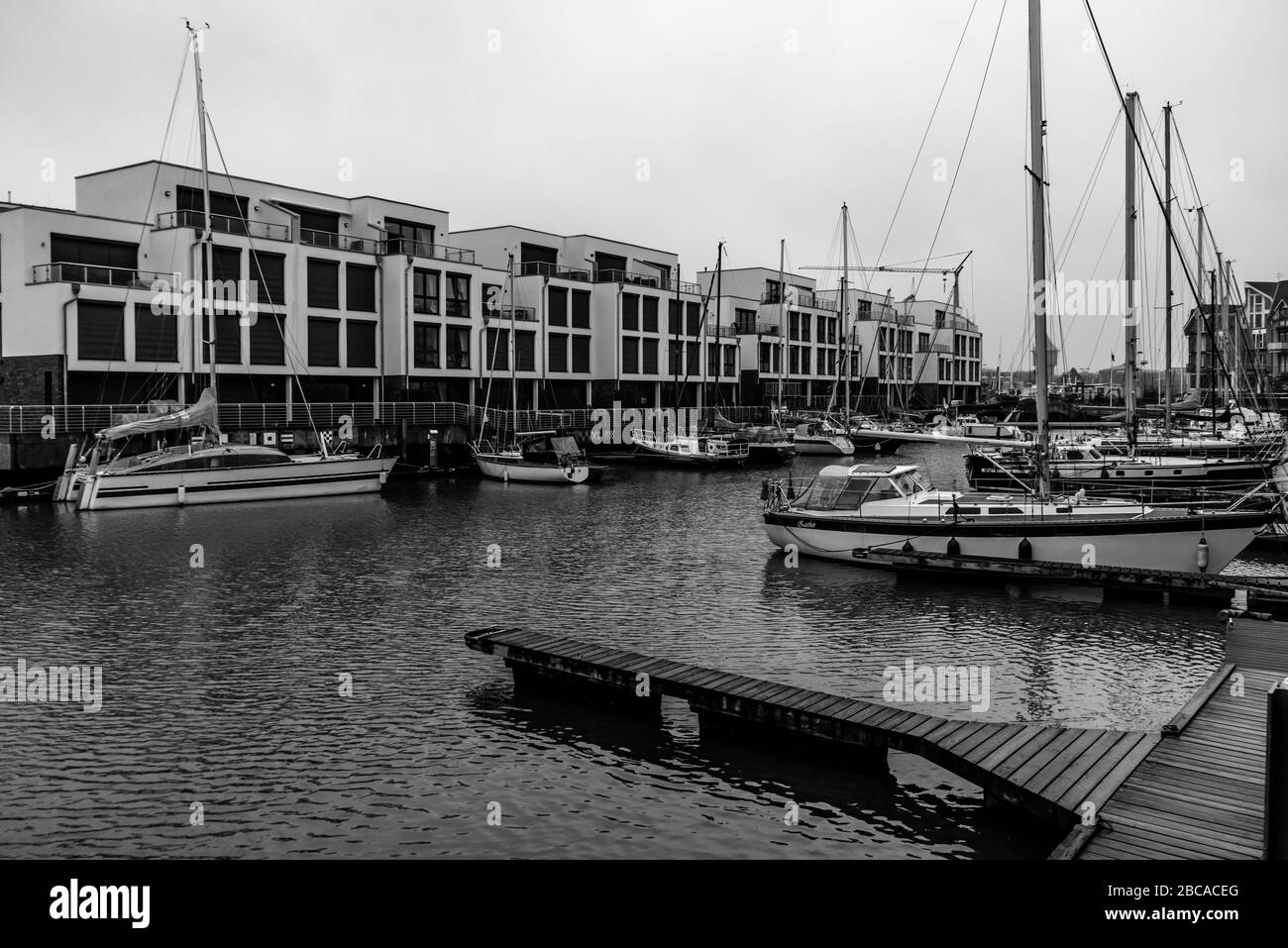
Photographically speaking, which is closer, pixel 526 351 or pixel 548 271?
pixel 526 351

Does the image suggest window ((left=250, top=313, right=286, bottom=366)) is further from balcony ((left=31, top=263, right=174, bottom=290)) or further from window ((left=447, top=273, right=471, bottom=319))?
window ((left=447, top=273, right=471, bottom=319))

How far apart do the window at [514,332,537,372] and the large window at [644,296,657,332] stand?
12.7 meters

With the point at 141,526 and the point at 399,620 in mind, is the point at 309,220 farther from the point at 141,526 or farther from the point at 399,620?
the point at 399,620

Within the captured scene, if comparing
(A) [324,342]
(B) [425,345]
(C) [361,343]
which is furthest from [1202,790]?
(B) [425,345]

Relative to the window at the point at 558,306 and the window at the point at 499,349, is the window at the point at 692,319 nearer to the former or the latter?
the window at the point at 558,306

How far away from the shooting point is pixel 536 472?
5525 centimetres

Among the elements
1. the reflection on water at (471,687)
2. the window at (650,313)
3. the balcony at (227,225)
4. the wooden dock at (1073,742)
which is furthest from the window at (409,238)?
the wooden dock at (1073,742)

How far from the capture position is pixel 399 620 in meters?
22.6

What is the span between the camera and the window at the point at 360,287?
62.5 m

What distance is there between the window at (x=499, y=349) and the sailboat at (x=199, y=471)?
22697mm

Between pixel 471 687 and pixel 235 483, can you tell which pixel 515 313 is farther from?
pixel 471 687

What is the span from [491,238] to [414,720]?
226 feet

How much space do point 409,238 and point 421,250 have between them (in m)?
2.69
